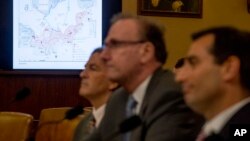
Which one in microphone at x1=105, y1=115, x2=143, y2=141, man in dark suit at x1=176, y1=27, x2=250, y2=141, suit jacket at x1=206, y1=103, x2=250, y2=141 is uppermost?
man in dark suit at x1=176, y1=27, x2=250, y2=141

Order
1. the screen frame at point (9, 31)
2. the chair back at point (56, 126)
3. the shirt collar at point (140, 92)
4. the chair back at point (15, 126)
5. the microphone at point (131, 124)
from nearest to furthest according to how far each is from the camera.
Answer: the microphone at point (131, 124), the shirt collar at point (140, 92), the chair back at point (56, 126), the chair back at point (15, 126), the screen frame at point (9, 31)

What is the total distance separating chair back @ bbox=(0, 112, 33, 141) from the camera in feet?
10.7

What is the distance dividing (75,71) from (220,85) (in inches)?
125

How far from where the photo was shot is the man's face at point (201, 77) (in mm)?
1689

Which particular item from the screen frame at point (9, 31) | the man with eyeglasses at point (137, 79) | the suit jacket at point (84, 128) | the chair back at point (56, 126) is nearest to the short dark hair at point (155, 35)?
the man with eyeglasses at point (137, 79)

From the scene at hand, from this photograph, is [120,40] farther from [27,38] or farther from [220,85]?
[27,38]

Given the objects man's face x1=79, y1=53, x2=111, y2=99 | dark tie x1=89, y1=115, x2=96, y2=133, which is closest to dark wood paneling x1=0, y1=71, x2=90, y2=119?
man's face x1=79, y1=53, x2=111, y2=99

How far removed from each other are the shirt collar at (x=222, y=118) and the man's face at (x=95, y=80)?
1221 mm

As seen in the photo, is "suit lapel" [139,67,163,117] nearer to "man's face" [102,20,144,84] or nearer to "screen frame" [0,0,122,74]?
"man's face" [102,20,144,84]

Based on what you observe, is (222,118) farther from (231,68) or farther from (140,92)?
(140,92)

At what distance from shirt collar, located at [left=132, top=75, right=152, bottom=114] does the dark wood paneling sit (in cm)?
258

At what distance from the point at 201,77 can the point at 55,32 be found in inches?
124

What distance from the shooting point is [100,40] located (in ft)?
15.6

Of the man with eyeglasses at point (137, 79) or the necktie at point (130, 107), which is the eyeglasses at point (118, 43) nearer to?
the man with eyeglasses at point (137, 79)
